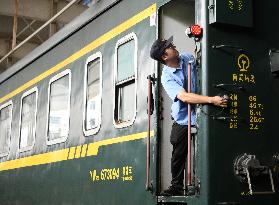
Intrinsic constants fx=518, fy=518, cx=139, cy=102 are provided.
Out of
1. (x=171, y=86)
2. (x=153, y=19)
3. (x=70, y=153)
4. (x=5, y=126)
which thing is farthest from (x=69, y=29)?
(x=5, y=126)

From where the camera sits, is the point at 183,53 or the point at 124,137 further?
the point at 124,137

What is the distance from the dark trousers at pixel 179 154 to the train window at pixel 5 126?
19.8 feet

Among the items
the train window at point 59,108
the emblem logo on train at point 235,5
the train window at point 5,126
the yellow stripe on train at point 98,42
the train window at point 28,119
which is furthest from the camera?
the train window at point 5,126

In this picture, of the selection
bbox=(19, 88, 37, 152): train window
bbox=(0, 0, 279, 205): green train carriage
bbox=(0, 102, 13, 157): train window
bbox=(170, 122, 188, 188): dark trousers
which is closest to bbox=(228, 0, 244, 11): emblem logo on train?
bbox=(0, 0, 279, 205): green train carriage

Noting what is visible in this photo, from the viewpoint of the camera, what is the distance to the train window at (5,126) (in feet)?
33.7

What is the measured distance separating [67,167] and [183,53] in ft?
9.06

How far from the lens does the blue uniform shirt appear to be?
15.7 ft

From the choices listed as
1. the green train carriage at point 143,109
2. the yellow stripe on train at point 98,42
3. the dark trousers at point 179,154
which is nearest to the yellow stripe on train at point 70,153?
the green train carriage at point 143,109

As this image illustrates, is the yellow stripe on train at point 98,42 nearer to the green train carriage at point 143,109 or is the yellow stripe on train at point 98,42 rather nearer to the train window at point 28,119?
the green train carriage at point 143,109

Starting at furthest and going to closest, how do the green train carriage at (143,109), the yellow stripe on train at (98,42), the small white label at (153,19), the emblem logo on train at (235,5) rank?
the yellow stripe on train at (98,42) < the small white label at (153,19) < the emblem logo on train at (235,5) < the green train carriage at (143,109)

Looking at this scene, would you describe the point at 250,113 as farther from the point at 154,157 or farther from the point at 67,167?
the point at 67,167

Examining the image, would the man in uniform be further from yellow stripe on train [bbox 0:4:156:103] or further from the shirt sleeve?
yellow stripe on train [bbox 0:4:156:103]

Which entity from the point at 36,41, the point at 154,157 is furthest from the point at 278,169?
the point at 36,41

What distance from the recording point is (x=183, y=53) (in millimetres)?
5234
